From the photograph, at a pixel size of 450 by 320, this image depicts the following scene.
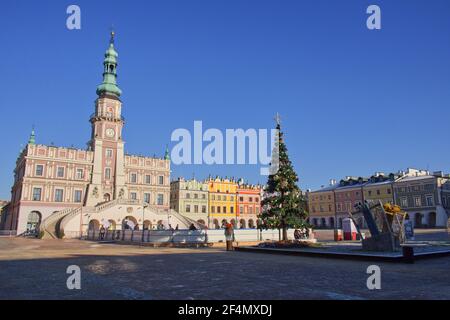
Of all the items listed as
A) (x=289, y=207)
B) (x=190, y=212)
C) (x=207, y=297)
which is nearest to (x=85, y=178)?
(x=190, y=212)

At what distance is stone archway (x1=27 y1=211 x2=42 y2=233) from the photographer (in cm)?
5672

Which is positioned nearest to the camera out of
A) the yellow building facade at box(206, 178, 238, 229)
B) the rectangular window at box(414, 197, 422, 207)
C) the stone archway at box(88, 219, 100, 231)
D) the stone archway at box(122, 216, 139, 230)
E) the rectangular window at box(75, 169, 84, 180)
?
the stone archway at box(88, 219, 100, 231)

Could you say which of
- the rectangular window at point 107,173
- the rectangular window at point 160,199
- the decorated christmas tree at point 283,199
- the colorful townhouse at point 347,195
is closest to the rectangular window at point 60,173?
the rectangular window at point 107,173

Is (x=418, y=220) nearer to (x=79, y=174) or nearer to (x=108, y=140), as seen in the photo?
(x=108, y=140)

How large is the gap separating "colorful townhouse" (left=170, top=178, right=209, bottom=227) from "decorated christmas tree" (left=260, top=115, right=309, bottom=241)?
56622 mm

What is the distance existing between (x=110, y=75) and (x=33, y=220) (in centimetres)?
2922

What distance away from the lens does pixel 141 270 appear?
449 inches

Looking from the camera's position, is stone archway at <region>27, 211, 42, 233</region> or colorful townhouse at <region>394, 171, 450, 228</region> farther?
colorful townhouse at <region>394, 171, 450, 228</region>

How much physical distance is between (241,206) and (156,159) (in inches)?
1027

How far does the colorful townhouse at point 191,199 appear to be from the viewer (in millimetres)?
78812

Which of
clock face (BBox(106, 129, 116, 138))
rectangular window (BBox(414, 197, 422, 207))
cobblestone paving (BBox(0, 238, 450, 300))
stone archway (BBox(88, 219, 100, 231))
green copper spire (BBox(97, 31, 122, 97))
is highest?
green copper spire (BBox(97, 31, 122, 97))

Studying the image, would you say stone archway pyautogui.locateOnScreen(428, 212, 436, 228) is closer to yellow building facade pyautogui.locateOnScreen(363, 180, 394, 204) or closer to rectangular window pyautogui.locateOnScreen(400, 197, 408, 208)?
rectangular window pyautogui.locateOnScreen(400, 197, 408, 208)

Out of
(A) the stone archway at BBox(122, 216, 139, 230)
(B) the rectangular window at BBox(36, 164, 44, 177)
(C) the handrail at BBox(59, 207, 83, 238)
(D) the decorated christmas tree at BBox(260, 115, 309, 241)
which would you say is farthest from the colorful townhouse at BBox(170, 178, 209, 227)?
(D) the decorated christmas tree at BBox(260, 115, 309, 241)

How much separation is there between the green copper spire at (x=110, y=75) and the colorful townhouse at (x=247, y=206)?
37.5 meters
